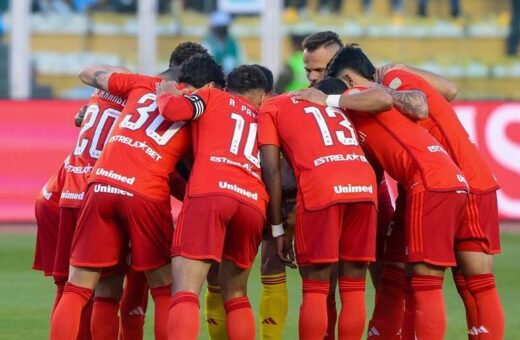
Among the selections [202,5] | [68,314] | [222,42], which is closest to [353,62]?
[68,314]

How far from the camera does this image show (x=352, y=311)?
698 cm

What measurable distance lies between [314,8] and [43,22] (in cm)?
390

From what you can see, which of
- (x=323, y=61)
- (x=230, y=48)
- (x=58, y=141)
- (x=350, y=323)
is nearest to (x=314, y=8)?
(x=230, y=48)

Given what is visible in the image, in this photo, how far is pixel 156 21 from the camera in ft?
58.9

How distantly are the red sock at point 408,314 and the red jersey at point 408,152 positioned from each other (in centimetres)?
60

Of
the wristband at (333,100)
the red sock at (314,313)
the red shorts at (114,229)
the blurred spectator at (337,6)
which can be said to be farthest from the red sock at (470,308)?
the blurred spectator at (337,6)

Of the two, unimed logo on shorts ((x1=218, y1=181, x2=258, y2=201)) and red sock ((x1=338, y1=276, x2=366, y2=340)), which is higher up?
unimed logo on shorts ((x1=218, y1=181, x2=258, y2=201))

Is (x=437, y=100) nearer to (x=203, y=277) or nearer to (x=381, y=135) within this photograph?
(x=381, y=135)

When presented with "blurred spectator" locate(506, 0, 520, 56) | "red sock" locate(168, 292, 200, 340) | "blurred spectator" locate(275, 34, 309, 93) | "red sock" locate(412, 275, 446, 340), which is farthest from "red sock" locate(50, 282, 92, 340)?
"blurred spectator" locate(506, 0, 520, 56)

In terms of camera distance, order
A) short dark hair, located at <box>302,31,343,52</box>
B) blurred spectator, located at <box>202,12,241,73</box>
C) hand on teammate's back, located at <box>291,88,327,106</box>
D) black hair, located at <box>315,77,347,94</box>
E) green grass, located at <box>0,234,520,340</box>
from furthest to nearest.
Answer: blurred spectator, located at <box>202,12,241,73</box> < green grass, located at <box>0,234,520,340</box> < short dark hair, located at <box>302,31,343,52</box> < black hair, located at <box>315,77,347,94</box> < hand on teammate's back, located at <box>291,88,327,106</box>

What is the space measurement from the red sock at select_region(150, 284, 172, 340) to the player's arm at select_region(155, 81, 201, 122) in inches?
38.7

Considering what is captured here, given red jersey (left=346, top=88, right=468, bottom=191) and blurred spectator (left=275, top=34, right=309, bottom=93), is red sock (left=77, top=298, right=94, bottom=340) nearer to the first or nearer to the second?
red jersey (left=346, top=88, right=468, bottom=191)

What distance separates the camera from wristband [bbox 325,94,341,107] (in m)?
7.13

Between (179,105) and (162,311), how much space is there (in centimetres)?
116
